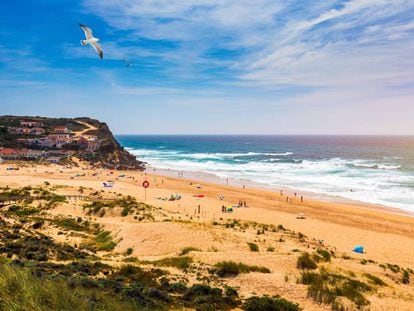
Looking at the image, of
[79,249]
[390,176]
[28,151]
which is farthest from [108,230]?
[28,151]

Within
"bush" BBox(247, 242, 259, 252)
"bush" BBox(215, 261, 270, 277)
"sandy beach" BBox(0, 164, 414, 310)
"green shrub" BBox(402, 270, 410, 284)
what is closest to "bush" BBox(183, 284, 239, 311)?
"sandy beach" BBox(0, 164, 414, 310)

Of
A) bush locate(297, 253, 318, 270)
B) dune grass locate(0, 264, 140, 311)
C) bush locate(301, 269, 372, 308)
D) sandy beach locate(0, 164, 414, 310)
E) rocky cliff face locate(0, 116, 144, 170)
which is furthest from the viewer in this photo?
rocky cliff face locate(0, 116, 144, 170)

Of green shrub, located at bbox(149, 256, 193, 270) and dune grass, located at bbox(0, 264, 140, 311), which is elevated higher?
dune grass, located at bbox(0, 264, 140, 311)

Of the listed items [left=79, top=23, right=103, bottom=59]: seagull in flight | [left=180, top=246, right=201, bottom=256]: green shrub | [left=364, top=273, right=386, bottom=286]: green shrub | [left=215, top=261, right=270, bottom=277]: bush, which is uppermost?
[left=79, top=23, right=103, bottom=59]: seagull in flight

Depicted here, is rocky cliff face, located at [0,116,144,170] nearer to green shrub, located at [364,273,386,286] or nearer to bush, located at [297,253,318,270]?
bush, located at [297,253,318,270]

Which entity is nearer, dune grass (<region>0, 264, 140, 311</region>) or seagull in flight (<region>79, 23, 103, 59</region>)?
dune grass (<region>0, 264, 140, 311</region>)

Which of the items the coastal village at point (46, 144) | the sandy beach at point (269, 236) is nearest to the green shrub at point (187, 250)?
the sandy beach at point (269, 236)
